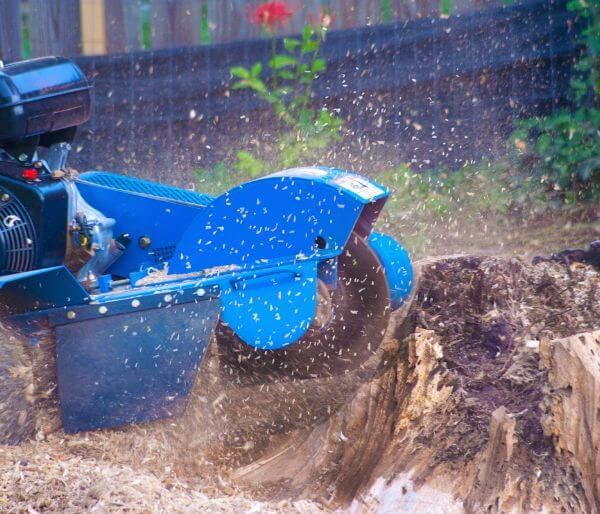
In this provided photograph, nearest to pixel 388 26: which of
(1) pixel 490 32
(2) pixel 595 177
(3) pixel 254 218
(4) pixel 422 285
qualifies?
(1) pixel 490 32

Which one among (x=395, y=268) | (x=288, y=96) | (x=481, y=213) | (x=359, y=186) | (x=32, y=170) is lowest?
(x=481, y=213)

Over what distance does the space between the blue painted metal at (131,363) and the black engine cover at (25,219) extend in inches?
11.8

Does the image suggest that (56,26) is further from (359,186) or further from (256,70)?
(359,186)

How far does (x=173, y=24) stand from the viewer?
22.6 feet

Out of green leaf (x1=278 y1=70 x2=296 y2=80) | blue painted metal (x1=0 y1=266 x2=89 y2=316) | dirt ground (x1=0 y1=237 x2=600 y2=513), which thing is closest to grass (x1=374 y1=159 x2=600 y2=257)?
green leaf (x1=278 y1=70 x2=296 y2=80)

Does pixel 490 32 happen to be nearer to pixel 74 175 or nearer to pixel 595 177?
pixel 595 177

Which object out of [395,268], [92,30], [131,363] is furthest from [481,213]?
[131,363]

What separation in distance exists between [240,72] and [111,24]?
1.02m

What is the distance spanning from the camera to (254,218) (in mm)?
3297

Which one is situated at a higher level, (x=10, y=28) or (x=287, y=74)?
(x=10, y=28)

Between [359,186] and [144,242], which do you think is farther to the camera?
[144,242]

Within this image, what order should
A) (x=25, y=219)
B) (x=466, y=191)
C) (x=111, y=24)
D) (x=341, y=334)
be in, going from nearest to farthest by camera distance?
(x=25, y=219), (x=341, y=334), (x=466, y=191), (x=111, y=24)

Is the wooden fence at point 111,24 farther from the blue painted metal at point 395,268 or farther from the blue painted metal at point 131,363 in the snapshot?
the blue painted metal at point 131,363

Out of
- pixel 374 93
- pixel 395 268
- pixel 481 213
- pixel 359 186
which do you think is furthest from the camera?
pixel 374 93
